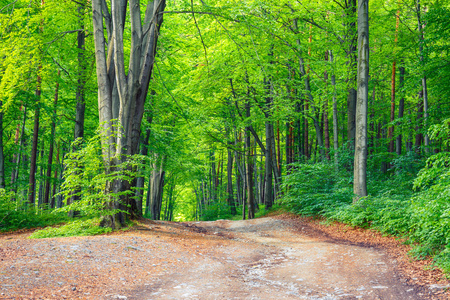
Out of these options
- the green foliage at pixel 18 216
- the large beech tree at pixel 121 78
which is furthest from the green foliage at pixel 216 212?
the large beech tree at pixel 121 78

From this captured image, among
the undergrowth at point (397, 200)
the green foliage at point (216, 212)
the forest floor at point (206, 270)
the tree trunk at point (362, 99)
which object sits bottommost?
the green foliage at point (216, 212)

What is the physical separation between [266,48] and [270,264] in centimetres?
924

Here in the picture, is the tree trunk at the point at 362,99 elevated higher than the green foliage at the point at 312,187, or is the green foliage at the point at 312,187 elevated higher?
the tree trunk at the point at 362,99

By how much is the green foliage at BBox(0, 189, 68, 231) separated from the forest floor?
4.37 m

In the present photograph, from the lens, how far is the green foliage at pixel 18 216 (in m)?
9.48

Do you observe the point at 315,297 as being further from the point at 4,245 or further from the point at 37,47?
the point at 37,47

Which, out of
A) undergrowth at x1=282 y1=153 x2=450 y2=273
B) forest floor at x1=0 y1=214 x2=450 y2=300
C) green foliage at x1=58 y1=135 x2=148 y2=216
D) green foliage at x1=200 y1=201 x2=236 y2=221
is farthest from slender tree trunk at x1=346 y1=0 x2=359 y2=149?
green foliage at x1=200 y1=201 x2=236 y2=221

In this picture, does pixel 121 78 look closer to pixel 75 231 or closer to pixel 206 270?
pixel 75 231

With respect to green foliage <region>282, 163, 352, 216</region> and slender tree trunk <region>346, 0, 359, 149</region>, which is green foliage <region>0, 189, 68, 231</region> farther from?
slender tree trunk <region>346, 0, 359, 149</region>

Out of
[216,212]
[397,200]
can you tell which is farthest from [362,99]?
[216,212]

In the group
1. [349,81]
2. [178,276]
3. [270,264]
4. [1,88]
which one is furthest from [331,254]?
[1,88]

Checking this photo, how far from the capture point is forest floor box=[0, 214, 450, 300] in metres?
4.00

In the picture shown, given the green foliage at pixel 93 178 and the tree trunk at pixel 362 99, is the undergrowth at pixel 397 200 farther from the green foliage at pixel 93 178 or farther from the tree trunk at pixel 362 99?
the green foliage at pixel 93 178

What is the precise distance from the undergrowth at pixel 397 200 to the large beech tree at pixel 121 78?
6.64 meters
